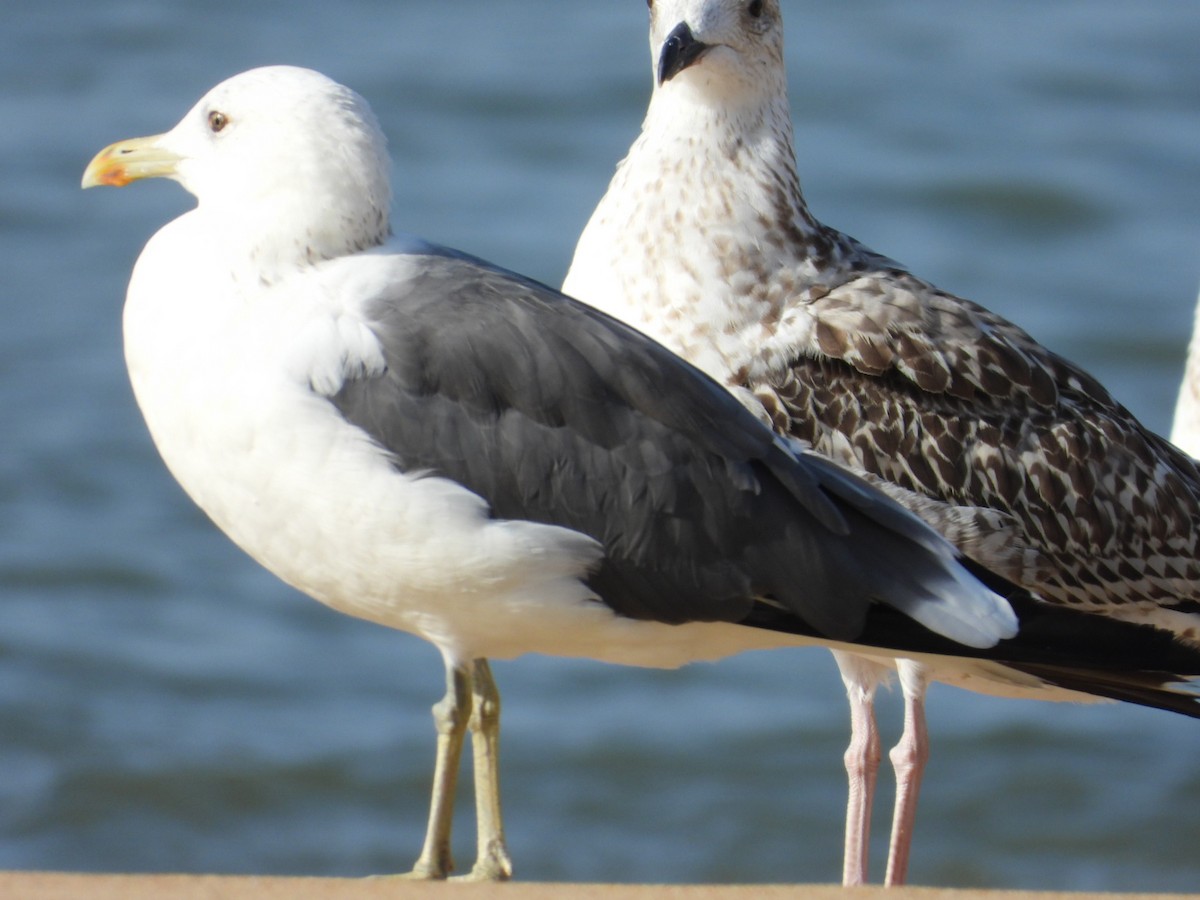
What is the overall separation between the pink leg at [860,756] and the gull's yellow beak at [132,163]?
2.05 metres

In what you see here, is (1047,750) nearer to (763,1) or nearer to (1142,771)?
(1142,771)

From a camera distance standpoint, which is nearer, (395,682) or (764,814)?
(764,814)

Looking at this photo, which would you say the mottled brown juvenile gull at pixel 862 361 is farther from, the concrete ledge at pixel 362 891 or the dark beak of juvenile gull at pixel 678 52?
the concrete ledge at pixel 362 891

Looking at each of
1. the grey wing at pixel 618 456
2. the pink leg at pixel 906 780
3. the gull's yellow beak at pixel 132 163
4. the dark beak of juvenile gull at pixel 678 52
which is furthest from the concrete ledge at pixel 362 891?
the dark beak of juvenile gull at pixel 678 52

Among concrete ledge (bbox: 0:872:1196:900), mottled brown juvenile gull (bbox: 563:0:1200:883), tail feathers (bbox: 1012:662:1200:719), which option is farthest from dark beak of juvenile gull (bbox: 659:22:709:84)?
concrete ledge (bbox: 0:872:1196:900)

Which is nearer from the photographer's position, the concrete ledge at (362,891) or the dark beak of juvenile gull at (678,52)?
the concrete ledge at (362,891)

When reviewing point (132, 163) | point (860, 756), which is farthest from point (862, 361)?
point (132, 163)

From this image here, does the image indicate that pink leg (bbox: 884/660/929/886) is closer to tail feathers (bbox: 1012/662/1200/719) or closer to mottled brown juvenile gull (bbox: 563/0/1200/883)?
mottled brown juvenile gull (bbox: 563/0/1200/883)

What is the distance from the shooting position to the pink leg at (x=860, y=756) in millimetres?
5230

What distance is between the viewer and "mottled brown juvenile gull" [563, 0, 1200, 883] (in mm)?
4848

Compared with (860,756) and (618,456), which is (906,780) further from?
(618,456)

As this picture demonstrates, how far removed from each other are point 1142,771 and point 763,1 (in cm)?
515

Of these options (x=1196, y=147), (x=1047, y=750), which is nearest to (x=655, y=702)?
(x=1047, y=750)

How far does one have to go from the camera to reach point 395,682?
9.80 m
